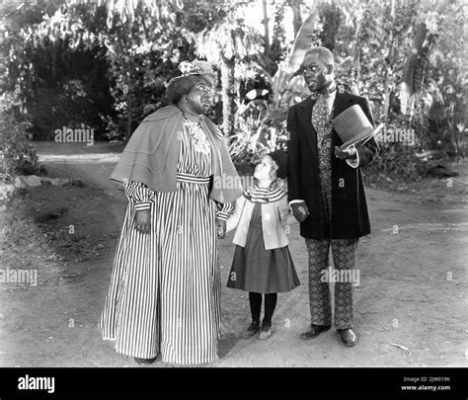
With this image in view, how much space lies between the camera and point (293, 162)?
153 inches

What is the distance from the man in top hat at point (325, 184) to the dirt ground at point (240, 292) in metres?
0.43

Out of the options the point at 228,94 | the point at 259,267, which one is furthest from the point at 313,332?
the point at 228,94

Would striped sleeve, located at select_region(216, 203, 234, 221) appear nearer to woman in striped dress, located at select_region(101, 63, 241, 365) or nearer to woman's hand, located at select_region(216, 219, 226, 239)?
woman's hand, located at select_region(216, 219, 226, 239)

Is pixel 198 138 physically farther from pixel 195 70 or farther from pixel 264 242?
pixel 264 242

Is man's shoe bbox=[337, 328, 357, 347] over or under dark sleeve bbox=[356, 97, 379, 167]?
under

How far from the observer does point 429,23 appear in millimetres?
11078

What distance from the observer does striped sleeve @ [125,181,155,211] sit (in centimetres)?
347

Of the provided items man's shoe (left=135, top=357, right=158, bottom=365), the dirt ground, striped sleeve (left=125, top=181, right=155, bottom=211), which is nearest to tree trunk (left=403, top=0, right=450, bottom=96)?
the dirt ground

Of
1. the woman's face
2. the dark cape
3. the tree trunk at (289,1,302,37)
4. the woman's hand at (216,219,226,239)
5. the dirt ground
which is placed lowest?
the dirt ground

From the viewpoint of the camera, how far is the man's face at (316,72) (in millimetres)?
3646

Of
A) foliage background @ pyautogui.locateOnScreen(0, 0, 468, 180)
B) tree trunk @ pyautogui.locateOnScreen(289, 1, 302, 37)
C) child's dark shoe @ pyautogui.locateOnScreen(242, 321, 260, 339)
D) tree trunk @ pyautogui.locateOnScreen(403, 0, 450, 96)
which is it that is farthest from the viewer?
tree trunk @ pyautogui.locateOnScreen(403, 0, 450, 96)

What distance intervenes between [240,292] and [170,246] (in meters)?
1.76

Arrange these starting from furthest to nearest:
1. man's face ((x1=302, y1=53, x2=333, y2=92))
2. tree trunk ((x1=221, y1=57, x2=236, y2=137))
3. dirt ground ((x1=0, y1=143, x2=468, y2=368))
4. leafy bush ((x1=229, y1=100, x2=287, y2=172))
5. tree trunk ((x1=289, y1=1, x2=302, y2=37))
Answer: leafy bush ((x1=229, y1=100, x2=287, y2=172))
tree trunk ((x1=221, y1=57, x2=236, y2=137))
tree trunk ((x1=289, y1=1, x2=302, y2=37))
dirt ground ((x1=0, y1=143, x2=468, y2=368))
man's face ((x1=302, y1=53, x2=333, y2=92))

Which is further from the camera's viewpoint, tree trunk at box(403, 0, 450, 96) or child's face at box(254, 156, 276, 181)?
tree trunk at box(403, 0, 450, 96)
